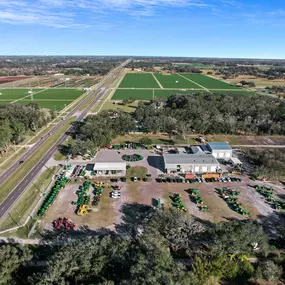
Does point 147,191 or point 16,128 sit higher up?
point 16,128

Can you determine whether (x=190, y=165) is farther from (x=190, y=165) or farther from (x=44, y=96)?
(x=44, y=96)

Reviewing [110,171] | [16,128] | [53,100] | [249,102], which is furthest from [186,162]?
[53,100]

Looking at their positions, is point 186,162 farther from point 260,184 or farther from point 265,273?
point 265,273

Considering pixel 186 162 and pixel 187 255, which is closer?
pixel 187 255

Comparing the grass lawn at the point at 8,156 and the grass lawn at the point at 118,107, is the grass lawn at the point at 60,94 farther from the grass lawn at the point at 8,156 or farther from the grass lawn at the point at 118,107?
the grass lawn at the point at 8,156

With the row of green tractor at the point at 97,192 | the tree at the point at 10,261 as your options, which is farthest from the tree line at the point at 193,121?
the tree at the point at 10,261

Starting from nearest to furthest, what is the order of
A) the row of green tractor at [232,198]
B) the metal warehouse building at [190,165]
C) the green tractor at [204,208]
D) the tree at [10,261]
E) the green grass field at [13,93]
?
the tree at [10,261]
the row of green tractor at [232,198]
the green tractor at [204,208]
the metal warehouse building at [190,165]
the green grass field at [13,93]
